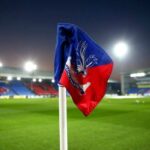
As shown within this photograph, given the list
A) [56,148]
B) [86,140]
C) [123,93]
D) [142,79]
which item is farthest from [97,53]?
[142,79]

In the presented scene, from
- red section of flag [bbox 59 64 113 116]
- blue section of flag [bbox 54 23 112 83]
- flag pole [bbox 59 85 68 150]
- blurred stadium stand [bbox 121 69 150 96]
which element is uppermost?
blurred stadium stand [bbox 121 69 150 96]

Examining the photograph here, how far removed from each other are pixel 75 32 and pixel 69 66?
381 millimetres

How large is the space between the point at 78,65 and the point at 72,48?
199mm

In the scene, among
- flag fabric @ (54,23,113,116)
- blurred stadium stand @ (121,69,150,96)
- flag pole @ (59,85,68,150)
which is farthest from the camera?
blurred stadium stand @ (121,69,150,96)

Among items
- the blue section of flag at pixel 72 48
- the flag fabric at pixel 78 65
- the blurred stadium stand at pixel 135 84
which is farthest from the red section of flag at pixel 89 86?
the blurred stadium stand at pixel 135 84

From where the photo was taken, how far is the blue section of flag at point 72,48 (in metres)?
2.74

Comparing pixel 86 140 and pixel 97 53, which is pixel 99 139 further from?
pixel 97 53

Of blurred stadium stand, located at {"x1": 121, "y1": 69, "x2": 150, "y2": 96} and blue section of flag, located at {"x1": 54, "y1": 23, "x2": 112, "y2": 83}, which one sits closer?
blue section of flag, located at {"x1": 54, "y1": 23, "x2": 112, "y2": 83}

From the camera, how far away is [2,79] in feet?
244

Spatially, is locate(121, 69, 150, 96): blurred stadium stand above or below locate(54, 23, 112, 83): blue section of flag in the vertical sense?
above

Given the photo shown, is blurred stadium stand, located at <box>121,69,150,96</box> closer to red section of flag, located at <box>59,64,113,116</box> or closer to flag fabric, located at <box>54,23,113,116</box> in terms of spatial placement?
red section of flag, located at <box>59,64,113,116</box>

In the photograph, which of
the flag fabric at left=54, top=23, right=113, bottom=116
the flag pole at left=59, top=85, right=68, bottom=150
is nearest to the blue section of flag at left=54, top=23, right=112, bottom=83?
the flag fabric at left=54, top=23, right=113, bottom=116

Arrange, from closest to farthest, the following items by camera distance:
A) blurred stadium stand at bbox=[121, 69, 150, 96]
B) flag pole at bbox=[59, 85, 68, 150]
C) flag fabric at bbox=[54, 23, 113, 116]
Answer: flag pole at bbox=[59, 85, 68, 150] < flag fabric at bbox=[54, 23, 113, 116] < blurred stadium stand at bbox=[121, 69, 150, 96]

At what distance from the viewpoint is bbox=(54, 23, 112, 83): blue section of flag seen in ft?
8.99
